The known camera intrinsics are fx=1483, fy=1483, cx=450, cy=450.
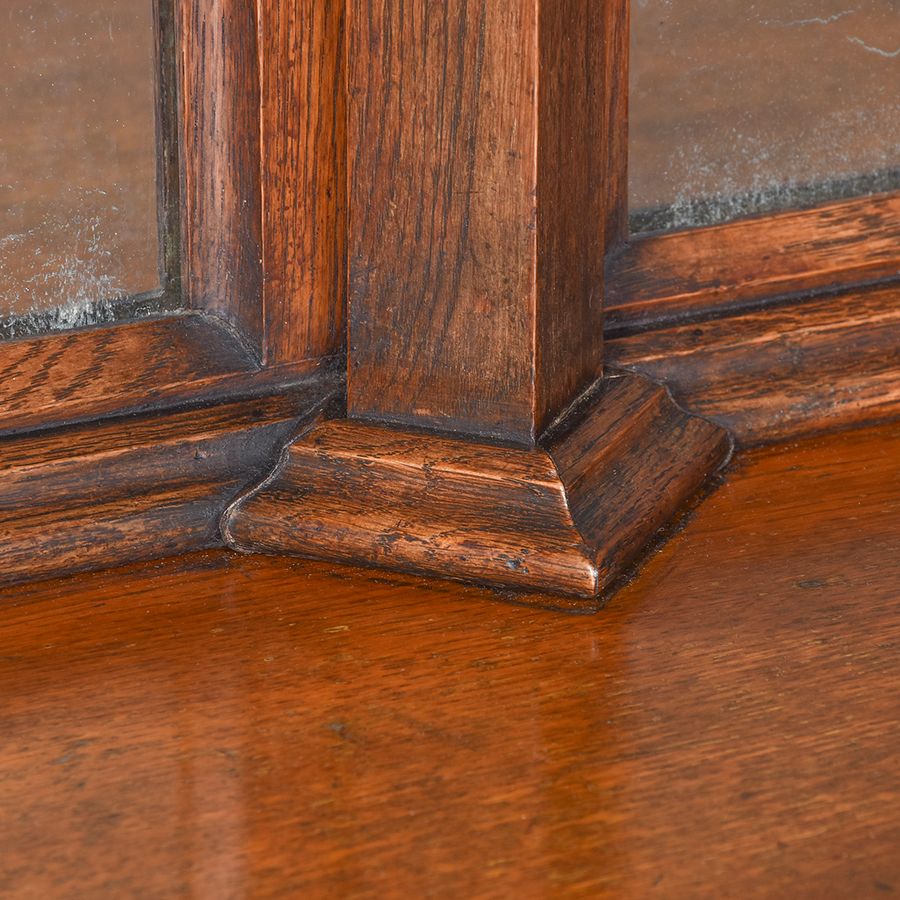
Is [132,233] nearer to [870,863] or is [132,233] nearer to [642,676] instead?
[642,676]

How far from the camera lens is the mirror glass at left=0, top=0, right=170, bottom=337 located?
0.92 meters

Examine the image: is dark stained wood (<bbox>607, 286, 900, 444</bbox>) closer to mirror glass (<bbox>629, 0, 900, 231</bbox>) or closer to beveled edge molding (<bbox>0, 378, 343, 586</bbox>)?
mirror glass (<bbox>629, 0, 900, 231</bbox>)

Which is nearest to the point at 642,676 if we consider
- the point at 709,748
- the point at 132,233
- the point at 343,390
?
the point at 709,748

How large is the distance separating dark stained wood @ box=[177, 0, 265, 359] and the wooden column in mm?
68

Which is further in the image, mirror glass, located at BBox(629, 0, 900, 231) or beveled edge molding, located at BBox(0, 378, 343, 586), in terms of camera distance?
mirror glass, located at BBox(629, 0, 900, 231)

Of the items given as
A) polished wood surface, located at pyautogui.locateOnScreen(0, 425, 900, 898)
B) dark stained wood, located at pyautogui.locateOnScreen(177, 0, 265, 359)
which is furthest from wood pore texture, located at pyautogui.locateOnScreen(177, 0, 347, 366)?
polished wood surface, located at pyautogui.locateOnScreen(0, 425, 900, 898)

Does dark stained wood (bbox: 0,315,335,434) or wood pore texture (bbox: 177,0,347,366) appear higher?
wood pore texture (bbox: 177,0,347,366)

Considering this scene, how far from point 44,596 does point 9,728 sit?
0.15m

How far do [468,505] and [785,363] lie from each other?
1.13ft

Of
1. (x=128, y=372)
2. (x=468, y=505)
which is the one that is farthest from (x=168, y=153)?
(x=468, y=505)

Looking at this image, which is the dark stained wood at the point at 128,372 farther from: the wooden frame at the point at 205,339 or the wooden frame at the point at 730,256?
the wooden frame at the point at 730,256

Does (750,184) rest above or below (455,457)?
above

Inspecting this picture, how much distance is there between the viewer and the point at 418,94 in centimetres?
93

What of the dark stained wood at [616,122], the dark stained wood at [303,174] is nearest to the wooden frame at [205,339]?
the dark stained wood at [303,174]
